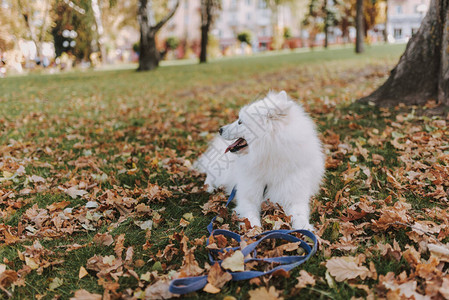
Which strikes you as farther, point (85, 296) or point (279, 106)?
point (279, 106)

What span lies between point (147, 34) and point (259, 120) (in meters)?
18.4

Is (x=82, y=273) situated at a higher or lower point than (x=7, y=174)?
lower

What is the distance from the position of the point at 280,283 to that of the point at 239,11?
74378mm

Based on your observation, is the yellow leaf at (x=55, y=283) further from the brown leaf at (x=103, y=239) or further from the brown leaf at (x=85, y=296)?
the brown leaf at (x=103, y=239)

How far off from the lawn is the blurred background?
352 centimetres

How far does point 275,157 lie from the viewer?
2.74 metres

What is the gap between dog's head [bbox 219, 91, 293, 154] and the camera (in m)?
2.63

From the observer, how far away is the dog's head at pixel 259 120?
2.63m

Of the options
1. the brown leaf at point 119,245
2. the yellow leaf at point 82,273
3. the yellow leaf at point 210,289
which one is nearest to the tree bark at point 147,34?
the brown leaf at point 119,245

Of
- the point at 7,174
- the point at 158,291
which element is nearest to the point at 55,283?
the point at 158,291

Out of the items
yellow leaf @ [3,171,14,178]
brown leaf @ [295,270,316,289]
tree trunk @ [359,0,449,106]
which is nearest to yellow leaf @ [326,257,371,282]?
brown leaf @ [295,270,316,289]

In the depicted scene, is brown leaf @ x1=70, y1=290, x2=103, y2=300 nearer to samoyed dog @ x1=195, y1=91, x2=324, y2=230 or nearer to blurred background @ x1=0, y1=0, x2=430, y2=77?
samoyed dog @ x1=195, y1=91, x2=324, y2=230

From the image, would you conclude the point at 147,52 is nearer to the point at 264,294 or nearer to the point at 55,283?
the point at 55,283

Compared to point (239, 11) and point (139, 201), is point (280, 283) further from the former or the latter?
point (239, 11)
